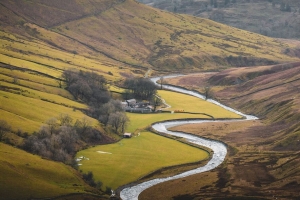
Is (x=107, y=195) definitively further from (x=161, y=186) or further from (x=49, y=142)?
(x=49, y=142)

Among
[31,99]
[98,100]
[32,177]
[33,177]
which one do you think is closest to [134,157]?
[33,177]

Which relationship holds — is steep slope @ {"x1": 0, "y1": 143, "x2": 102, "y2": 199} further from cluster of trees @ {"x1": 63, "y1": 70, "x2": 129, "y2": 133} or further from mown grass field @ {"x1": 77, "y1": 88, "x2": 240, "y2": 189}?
cluster of trees @ {"x1": 63, "y1": 70, "x2": 129, "y2": 133}

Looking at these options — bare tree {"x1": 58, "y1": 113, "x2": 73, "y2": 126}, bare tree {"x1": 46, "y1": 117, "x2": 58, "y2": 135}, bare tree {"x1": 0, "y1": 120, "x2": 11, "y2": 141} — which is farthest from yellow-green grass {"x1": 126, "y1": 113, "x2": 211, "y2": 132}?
bare tree {"x1": 0, "y1": 120, "x2": 11, "y2": 141}

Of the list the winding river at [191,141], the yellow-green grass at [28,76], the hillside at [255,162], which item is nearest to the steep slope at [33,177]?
the winding river at [191,141]

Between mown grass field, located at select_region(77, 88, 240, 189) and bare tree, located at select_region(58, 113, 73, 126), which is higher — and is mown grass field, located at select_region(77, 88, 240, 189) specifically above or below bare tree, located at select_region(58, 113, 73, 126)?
below

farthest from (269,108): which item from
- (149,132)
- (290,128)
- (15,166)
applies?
(15,166)

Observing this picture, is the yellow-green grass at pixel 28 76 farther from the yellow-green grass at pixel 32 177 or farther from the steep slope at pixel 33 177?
the steep slope at pixel 33 177
